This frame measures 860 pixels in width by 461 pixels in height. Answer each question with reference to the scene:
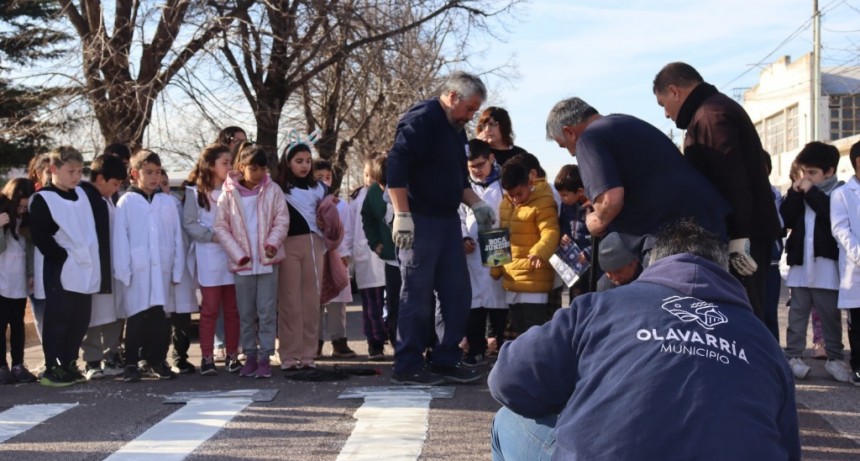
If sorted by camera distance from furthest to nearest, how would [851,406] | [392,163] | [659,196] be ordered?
[392,163]
[851,406]
[659,196]

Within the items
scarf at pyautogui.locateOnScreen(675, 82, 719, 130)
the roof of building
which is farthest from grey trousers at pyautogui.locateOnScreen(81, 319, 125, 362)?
the roof of building

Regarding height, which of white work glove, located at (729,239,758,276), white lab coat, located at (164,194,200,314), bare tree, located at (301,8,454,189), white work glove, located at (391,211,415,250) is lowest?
white lab coat, located at (164,194,200,314)

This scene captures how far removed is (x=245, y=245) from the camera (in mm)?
8469

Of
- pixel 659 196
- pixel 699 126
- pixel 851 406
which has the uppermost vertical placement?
pixel 699 126

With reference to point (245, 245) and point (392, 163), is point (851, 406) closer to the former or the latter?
point (392, 163)

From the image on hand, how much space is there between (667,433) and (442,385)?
497cm

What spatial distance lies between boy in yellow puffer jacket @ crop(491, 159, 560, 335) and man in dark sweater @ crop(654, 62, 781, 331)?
3.09 metres

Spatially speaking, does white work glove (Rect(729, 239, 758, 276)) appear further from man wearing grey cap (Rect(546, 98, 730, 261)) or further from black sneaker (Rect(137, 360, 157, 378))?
black sneaker (Rect(137, 360, 157, 378))

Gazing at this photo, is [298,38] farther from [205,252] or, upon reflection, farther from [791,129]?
[791,129]

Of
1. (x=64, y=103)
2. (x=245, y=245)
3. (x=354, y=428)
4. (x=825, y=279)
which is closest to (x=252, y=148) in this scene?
(x=245, y=245)

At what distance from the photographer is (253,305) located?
863cm

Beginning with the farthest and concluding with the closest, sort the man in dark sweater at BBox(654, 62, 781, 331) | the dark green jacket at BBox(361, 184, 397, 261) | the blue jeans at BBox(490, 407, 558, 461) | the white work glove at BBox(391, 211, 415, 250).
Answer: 1. the dark green jacket at BBox(361, 184, 397, 261)
2. the white work glove at BBox(391, 211, 415, 250)
3. the man in dark sweater at BBox(654, 62, 781, 331)
4. the blue jeans at BBox(490, 407, 558, 461)

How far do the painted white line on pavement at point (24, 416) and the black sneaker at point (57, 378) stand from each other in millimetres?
906

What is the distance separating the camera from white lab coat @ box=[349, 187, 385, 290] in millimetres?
10180
